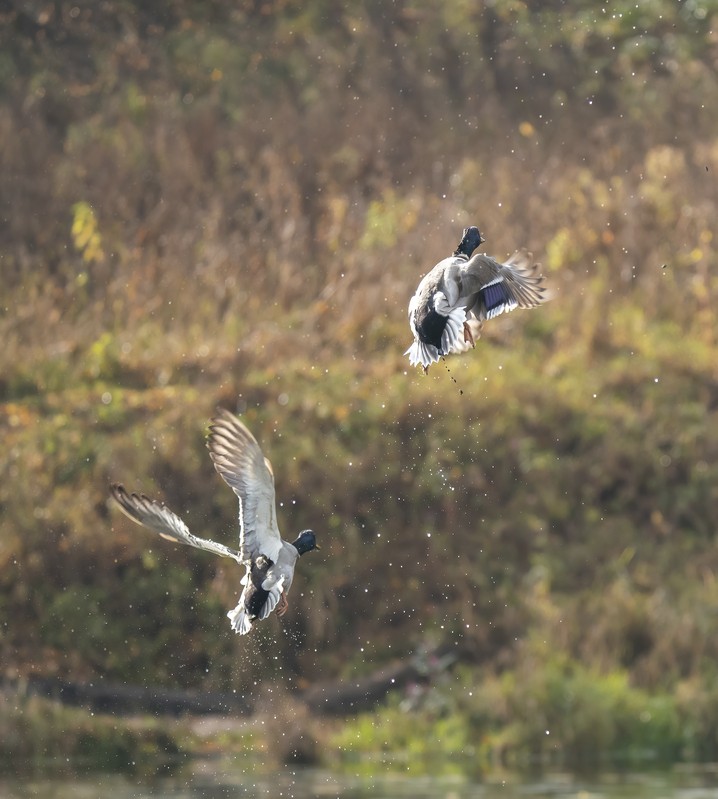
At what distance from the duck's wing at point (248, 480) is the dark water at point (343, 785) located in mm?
3728

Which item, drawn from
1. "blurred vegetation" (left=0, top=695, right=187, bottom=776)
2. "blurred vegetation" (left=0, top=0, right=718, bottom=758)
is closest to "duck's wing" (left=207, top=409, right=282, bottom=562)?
"blurred vegetation" (left=0, top=695, right=187, bottom=776)

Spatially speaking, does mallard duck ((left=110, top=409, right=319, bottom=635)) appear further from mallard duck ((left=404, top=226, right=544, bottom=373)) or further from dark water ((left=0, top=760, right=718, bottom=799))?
dark water ((left=0, top=760, right=718, bottom=799))

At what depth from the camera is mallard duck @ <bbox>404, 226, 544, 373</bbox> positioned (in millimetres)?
7828

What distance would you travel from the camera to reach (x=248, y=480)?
7500mm

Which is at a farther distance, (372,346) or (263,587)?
(372,346)

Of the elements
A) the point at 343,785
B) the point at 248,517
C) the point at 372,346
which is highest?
the point at 372,346

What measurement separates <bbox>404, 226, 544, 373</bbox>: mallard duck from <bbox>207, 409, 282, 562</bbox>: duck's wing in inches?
32.2

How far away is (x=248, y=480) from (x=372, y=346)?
8.85 metres

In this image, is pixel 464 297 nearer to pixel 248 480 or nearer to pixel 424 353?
pixel 424 353

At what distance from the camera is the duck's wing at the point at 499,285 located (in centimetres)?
805

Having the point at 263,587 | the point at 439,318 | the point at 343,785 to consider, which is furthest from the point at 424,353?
the point at 343,785

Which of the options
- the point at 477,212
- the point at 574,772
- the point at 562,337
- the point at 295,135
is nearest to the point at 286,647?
the point at 574,772

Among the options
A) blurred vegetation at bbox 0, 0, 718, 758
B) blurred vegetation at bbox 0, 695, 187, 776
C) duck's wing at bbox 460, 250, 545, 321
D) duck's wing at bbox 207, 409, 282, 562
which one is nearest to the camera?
duck's wing at bbox 207, 409, 282, 562

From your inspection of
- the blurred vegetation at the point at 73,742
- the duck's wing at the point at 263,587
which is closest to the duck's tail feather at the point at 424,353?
the duck's wing at the point at 263,587
